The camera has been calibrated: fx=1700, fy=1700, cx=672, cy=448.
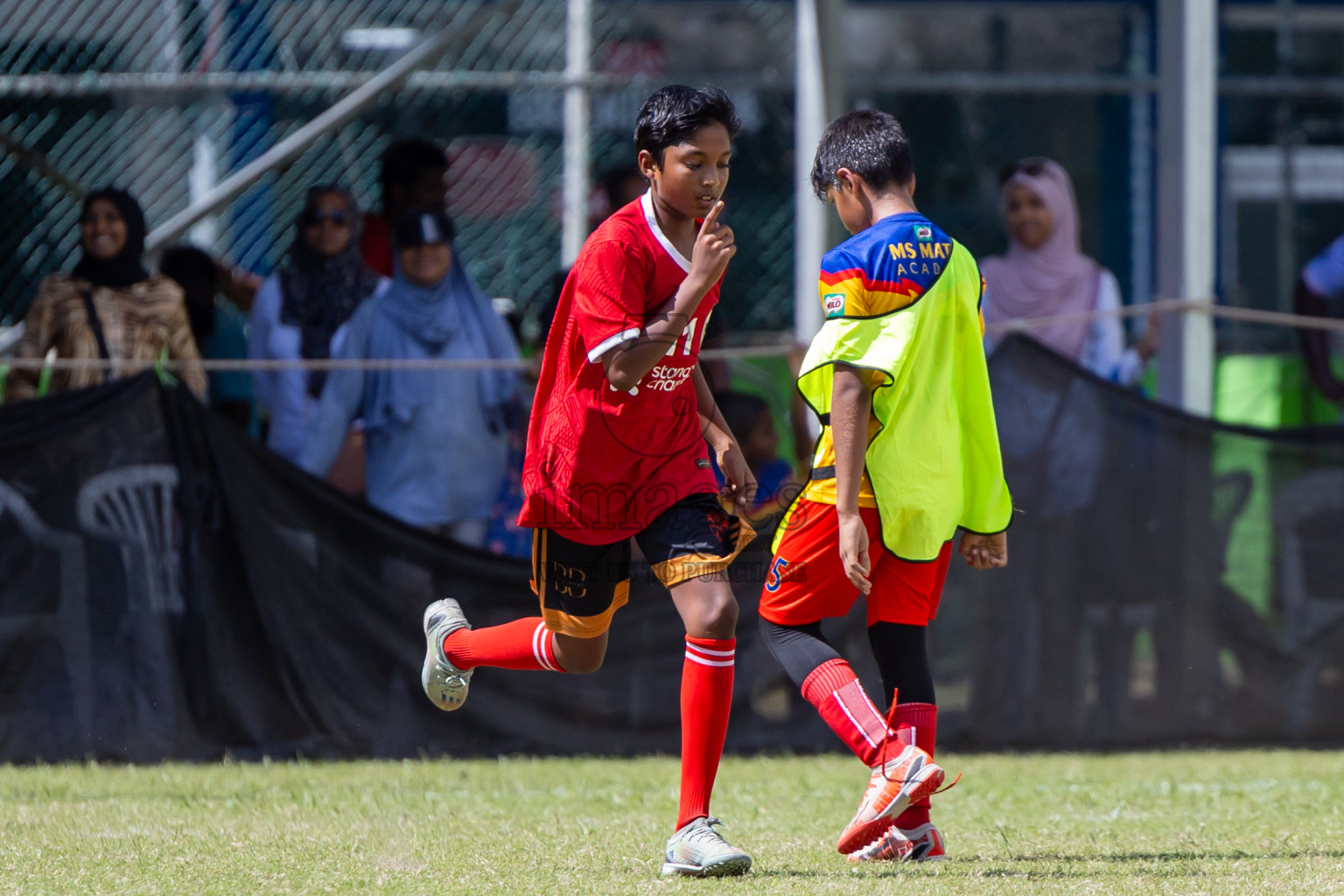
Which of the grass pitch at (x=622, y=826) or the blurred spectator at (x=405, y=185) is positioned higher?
the blurred spectator at (x=405, y=185)

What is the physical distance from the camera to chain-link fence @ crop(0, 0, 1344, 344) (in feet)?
32.6

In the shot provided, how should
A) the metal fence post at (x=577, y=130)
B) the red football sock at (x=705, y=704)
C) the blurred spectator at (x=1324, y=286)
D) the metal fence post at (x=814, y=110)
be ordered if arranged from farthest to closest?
the metal fence post at (x=577, y=130) → the blurred spectator at (x=1324, y=286) → the metal fence post at (x=814, y=110) → the red football sock at (x=705, y=704)

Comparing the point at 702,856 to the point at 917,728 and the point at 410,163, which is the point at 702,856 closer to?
the point at 917,728

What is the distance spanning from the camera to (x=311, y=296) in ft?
23.4

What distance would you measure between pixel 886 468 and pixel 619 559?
2.24ft

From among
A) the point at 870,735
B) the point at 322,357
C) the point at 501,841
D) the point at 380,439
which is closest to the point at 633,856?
the point at 501,841

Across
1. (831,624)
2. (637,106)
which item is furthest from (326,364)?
(637,106)

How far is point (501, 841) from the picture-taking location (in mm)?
4363

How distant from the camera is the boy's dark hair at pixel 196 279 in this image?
720 cm

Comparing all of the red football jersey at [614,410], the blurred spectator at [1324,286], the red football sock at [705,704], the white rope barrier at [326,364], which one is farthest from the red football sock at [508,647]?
the blurred spectator at [1324,286]

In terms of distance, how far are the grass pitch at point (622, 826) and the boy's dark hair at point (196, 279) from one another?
2.11 meters

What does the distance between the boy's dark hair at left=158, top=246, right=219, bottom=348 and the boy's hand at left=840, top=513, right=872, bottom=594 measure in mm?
4109

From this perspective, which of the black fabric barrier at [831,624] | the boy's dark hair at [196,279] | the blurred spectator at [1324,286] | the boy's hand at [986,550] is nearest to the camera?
the boy's hand at [986,550]

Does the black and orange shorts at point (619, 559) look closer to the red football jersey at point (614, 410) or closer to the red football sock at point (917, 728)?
the red football jersey at point (614, 410)
